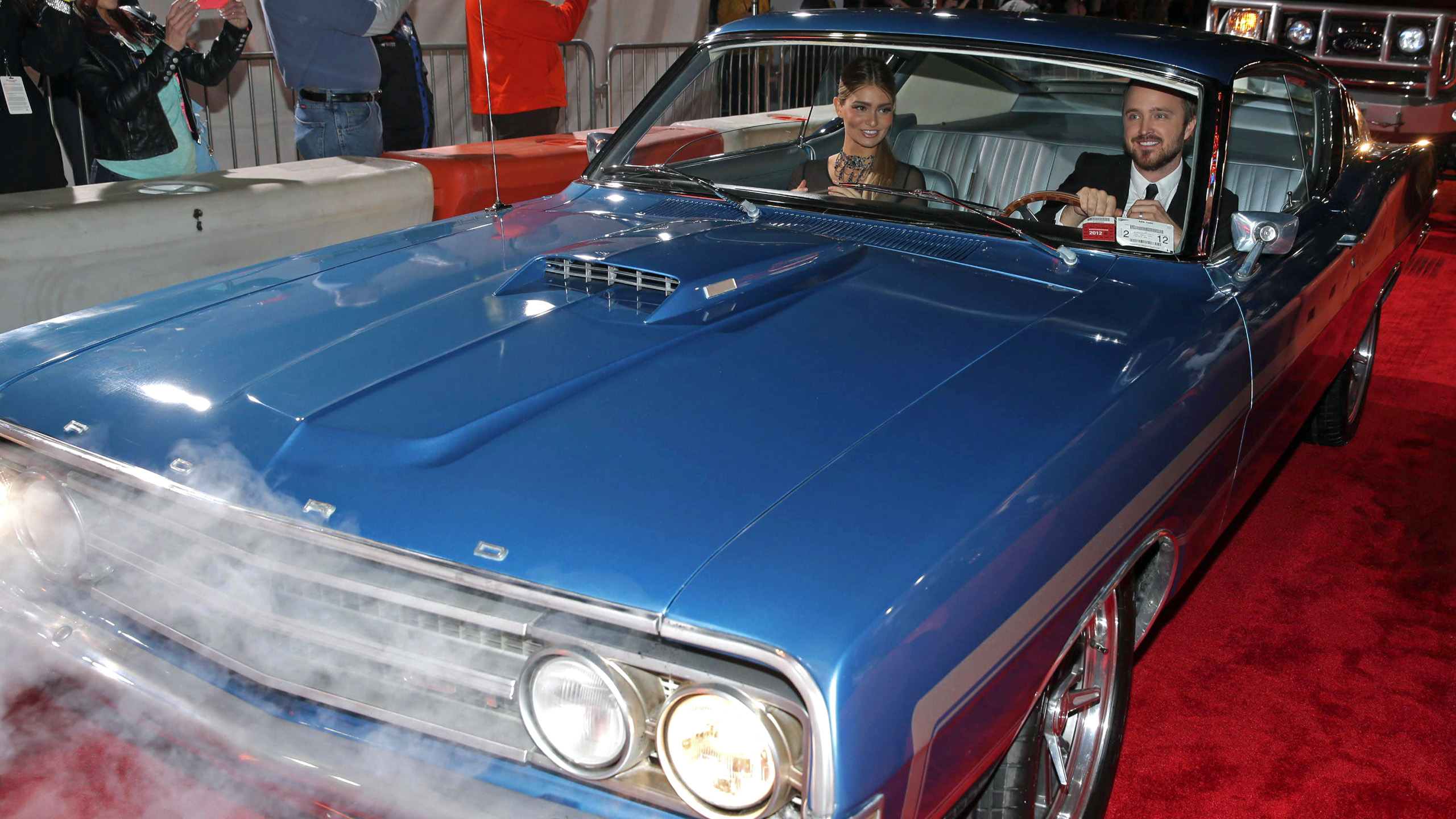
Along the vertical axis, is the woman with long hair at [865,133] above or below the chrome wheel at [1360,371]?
above

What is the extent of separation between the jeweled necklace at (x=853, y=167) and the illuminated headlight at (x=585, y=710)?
2097 mm

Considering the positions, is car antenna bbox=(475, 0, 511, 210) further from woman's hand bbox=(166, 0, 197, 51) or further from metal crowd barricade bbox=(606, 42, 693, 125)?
metal crowd barricade bbox=(606, 42, 693, 125)

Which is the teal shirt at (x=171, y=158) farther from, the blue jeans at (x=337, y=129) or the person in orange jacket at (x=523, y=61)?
the person in orange jacket at (x=523, y=61)

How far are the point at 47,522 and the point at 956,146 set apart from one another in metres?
2.70

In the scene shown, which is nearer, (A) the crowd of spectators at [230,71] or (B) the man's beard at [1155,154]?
(B) the man's beard at [1155,154]

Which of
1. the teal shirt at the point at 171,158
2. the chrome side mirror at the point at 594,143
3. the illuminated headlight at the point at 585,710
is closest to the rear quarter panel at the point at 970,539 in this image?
the illuminated headlight at the point at 585,710

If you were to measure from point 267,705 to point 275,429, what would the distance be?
43 cm

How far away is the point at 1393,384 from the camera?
5.00 m

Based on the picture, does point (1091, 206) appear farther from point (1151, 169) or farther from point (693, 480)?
point (693, 480)

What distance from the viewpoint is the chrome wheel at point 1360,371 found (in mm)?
4219

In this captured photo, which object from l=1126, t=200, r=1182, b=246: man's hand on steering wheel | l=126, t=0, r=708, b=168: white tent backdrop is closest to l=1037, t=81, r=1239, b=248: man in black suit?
l=1126, t=200, r=1182, b=246: man's hand on steering wheel

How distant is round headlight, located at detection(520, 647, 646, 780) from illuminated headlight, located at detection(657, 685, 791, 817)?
0.17 feet

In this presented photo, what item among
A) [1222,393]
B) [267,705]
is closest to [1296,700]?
[1222,393]

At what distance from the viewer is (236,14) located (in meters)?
4.87
